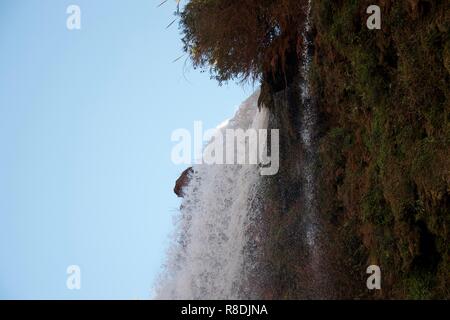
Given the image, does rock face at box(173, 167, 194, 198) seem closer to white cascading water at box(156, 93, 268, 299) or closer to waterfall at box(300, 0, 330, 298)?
white cascading water at box(156, 93, 268, 299)

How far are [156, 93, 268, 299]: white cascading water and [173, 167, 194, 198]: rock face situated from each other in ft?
6.31

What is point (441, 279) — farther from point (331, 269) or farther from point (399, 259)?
point (331, 269)

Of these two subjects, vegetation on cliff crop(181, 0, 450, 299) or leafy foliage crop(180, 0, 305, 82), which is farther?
leafy foliage crop(180, 0, 305, 82)

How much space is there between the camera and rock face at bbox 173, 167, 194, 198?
64.8 feet

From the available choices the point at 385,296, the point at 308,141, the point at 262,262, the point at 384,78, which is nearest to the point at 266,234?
the point at 262,262

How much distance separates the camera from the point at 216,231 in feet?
48.5

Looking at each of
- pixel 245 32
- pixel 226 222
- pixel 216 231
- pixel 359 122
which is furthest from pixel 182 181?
pixel 359 122

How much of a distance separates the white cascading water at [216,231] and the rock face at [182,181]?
1.92 meters

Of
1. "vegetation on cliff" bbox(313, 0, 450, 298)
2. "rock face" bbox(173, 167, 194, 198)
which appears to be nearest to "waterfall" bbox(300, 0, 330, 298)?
"vegetation on cliff" bbox(313, 0, 450, 298)

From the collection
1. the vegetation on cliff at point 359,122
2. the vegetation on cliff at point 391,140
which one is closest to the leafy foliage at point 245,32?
the vegetation on cliff at point 359,122

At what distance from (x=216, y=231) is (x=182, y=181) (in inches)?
216

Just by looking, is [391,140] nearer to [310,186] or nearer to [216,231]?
[310,186]

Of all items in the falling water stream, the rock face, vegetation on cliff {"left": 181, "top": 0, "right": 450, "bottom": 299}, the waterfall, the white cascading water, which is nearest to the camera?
vegetation on cliff {"left": 181, "top": 0, "right": 450, "bottom": 299}

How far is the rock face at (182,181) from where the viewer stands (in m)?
19.8
